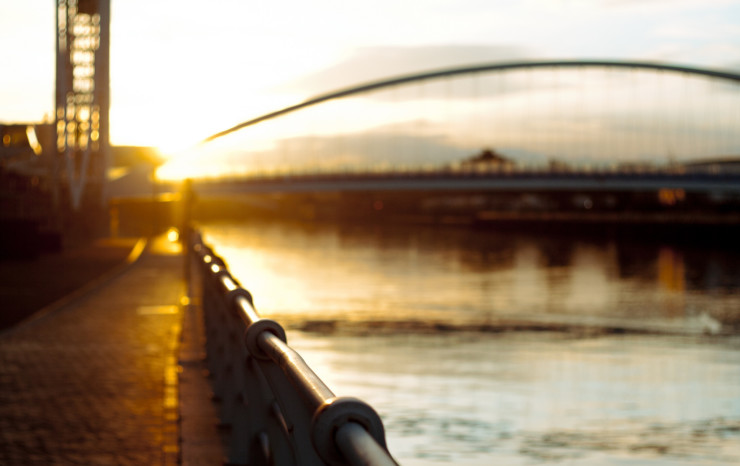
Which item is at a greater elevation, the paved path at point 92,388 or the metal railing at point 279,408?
the metal railing at point 279,408

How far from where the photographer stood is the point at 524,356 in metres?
18.6

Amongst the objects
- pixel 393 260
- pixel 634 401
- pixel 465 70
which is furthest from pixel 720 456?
pixel 465 70

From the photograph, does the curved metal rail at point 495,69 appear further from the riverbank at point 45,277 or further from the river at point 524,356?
the riverbank at point 45,277

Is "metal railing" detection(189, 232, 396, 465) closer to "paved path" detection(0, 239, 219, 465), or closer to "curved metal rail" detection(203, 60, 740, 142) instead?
"paved path" detection(0, 239, 219, 465)

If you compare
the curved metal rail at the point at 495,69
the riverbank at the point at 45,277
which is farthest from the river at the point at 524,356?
the curved metal rail at the point at 495,69

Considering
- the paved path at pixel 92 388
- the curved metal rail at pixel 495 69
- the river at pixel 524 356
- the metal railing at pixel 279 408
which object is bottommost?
the river at pixel 524 356

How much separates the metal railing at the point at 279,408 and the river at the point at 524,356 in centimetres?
464

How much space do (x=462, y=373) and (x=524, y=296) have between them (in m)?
17.7

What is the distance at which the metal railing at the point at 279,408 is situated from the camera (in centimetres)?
183

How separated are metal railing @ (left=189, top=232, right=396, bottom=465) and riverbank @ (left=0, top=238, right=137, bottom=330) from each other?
8.65 meters

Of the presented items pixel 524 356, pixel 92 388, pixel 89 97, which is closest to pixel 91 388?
pixel 92 388

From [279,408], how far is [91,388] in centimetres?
484

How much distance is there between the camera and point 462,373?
16.0 meters

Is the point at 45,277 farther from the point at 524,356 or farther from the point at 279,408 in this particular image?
the point at 279,408
